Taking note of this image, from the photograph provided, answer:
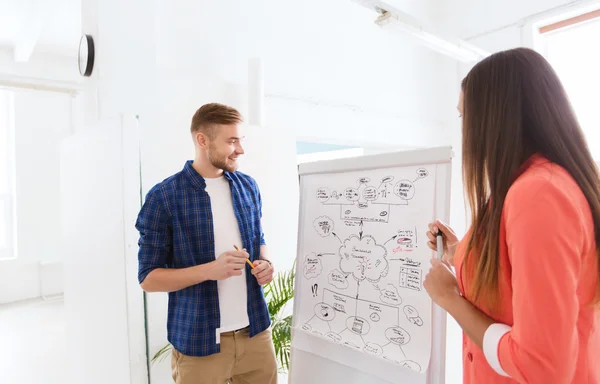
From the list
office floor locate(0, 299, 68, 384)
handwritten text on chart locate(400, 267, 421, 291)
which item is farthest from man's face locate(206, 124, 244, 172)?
office floor locate(0, 299, 68, 384)

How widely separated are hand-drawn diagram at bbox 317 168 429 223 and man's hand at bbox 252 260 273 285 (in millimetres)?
338

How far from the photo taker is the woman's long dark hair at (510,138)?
81 cm

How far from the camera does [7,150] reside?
16.7ft

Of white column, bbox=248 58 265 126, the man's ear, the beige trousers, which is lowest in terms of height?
the beige trousers

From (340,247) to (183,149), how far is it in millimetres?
1176

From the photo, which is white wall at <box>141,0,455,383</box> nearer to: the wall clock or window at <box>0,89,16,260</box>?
the wall clock

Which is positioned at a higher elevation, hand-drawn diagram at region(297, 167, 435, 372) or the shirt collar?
the shirt collar

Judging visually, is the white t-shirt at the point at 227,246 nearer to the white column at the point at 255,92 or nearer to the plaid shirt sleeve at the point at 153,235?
the plaid shirt sleeve at the point at 153,235

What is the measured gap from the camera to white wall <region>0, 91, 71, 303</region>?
16.6 feet

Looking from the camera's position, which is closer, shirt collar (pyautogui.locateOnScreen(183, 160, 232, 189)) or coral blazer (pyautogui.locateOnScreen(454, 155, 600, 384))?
coral blazer (pyautogui.locateOnScreen(454, 155, 600, 384))

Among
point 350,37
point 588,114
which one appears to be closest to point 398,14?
point 350,37

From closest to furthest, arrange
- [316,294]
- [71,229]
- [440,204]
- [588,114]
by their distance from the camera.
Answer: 1. [440,204]
2. [316,294]
3. [71,229]
4. [588,114]

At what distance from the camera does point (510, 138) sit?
0.83m

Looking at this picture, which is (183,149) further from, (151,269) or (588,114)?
(588,114)
